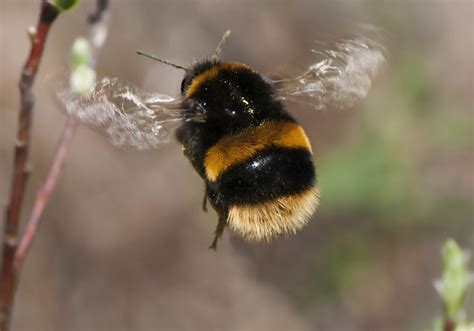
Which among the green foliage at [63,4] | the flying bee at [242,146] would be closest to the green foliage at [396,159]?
the flying bee at [242,146]

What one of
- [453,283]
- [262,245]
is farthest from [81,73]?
[262,245]

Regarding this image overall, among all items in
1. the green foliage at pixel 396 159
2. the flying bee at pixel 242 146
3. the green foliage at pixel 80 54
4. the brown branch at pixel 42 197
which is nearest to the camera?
the green foliage at pixel 80 54

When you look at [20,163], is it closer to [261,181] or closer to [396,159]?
[261,181]

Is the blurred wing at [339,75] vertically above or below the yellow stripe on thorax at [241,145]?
above

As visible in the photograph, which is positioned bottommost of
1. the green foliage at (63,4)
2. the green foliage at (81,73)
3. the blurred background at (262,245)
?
the blurred background at (262,245)

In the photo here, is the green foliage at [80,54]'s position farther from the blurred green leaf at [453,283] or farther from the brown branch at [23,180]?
the blurred green leaf at [453,283]

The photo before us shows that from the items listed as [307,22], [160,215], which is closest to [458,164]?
[307,22]
